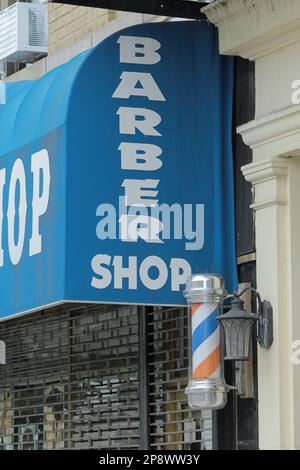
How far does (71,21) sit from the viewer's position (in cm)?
1173

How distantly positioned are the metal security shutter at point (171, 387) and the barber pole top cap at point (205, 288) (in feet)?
3.90

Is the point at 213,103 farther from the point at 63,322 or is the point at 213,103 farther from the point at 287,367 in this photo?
the point at 63,322

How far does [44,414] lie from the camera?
12.2 m

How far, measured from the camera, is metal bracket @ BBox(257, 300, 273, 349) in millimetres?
8797

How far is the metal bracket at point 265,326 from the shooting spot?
8.80 m

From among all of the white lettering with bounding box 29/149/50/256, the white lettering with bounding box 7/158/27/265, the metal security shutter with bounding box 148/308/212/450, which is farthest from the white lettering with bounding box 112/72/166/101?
the metal security shutter with bounding box 148/308/212/450

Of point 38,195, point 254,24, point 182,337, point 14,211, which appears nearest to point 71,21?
point 14,211

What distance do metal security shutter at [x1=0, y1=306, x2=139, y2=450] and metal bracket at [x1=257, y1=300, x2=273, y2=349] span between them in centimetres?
200

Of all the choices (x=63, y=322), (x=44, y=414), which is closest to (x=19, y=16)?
(x=63, y=322)

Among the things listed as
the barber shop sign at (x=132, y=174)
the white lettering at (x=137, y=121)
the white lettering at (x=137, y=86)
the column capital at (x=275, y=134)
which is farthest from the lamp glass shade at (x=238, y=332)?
the white lettering at (x=137, y=86)

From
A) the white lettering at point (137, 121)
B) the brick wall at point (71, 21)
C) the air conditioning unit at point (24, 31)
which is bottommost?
the white lettering at point (137, 121)

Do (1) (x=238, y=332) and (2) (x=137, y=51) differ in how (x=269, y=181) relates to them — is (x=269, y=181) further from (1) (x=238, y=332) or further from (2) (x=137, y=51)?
(2) (x=137, y=51)

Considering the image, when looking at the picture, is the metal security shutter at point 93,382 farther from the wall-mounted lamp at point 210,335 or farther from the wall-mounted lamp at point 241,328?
the wall-mounted lamp at point 241,328

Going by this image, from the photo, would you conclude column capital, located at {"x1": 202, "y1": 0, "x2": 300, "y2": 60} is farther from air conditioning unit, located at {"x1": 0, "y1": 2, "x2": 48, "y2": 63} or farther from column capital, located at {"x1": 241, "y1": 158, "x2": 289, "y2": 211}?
air conditioning unit, located at {"x1": 0, "y1": 2, "x2": 48, "y2": 63}
